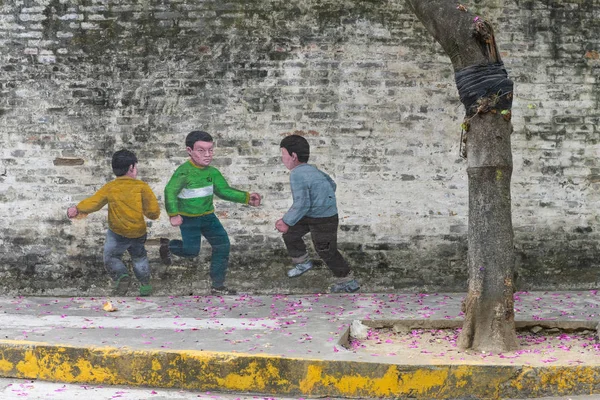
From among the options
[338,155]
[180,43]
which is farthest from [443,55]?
[180,43]

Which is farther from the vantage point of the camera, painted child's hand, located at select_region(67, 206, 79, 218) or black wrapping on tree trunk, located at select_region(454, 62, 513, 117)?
painted child's hand, located at select_region(67, 206, 79, 218)

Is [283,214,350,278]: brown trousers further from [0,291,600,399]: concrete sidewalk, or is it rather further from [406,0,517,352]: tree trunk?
[406,0,517,352]: tree trunk

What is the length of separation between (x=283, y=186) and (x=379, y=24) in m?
1.88

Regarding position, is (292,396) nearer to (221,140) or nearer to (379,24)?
(221,140)

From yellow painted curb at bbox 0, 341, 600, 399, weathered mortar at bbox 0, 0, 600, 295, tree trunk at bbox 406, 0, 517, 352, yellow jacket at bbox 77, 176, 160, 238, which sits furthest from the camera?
yellow jacket at bbox 77, 176, 160, 238

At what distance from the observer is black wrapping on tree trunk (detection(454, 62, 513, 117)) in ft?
18.2

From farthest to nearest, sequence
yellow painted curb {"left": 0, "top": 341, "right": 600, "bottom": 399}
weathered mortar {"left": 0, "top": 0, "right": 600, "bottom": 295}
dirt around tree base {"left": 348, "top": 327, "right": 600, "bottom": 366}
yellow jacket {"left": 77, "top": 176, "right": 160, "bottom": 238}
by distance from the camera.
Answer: yellow jacket {"left": 77, "top": 176, "right": 160, "bottom": 238} → weathered mortar {"left": 0, "top": 0, "right": 600, "bottom": 295} → dirt around tree base {"left": 348, "top": 327, "right": 600, "bottom": 366} → yellow painted curb {"left": 0, "top": 341, "right": 600, "bottom": 399}

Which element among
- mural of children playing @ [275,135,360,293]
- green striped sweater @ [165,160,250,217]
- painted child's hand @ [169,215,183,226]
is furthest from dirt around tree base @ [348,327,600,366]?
painted child's hand @ [169,215,183,226]

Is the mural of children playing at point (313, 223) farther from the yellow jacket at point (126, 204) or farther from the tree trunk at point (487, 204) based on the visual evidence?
the tree trunk at point (487, 204)

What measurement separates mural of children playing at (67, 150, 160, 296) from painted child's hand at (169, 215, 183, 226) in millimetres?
154

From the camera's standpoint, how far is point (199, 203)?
7895 mm

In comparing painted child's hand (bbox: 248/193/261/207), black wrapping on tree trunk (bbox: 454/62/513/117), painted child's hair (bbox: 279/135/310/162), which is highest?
black wrapping on tree trunk (bbox: 454/62/513/117)

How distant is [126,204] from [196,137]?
0.99 m

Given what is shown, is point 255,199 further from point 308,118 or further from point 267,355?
point 267,355
